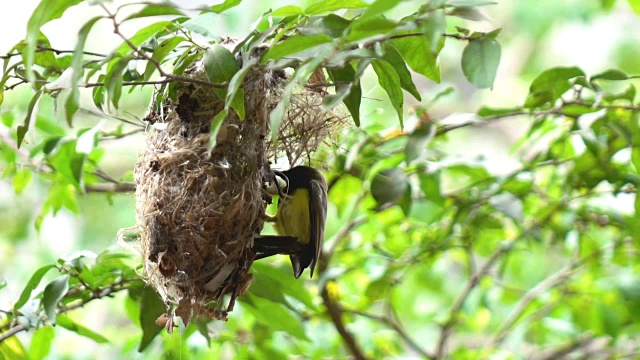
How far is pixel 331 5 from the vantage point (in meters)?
1.15

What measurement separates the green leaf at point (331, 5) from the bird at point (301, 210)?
0.54 m

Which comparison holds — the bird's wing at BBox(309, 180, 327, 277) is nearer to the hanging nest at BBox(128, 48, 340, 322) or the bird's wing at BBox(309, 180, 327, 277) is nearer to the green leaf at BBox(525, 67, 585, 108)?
the hanging nest at BBox(128, 48, 340, 322)

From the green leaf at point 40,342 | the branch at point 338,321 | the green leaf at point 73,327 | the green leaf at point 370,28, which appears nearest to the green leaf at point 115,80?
the green leaf at point 370,28

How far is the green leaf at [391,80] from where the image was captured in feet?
3.90

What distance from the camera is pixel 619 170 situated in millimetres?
1923

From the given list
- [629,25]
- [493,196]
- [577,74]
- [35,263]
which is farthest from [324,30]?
[629,25]

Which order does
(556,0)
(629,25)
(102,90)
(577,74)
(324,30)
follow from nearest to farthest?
(324,30), (102,90), (577,74), (556,0), (629,25)

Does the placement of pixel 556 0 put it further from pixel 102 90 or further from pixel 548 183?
pixel 102 90

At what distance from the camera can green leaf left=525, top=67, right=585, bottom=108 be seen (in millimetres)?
1582

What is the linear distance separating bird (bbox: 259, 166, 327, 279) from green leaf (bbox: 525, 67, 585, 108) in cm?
50

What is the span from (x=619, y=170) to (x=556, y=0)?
2579 mm

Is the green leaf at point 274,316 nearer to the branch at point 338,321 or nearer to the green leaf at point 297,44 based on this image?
the branch at point 338,321

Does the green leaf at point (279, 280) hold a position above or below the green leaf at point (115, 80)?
below

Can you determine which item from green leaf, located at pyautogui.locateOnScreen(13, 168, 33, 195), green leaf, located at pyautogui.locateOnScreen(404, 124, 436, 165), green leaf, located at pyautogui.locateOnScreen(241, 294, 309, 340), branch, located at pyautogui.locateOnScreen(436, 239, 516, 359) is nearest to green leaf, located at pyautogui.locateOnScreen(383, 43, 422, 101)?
green leaf, located at pyautogui.locateOnScreen(404, 124, 436, 165)
